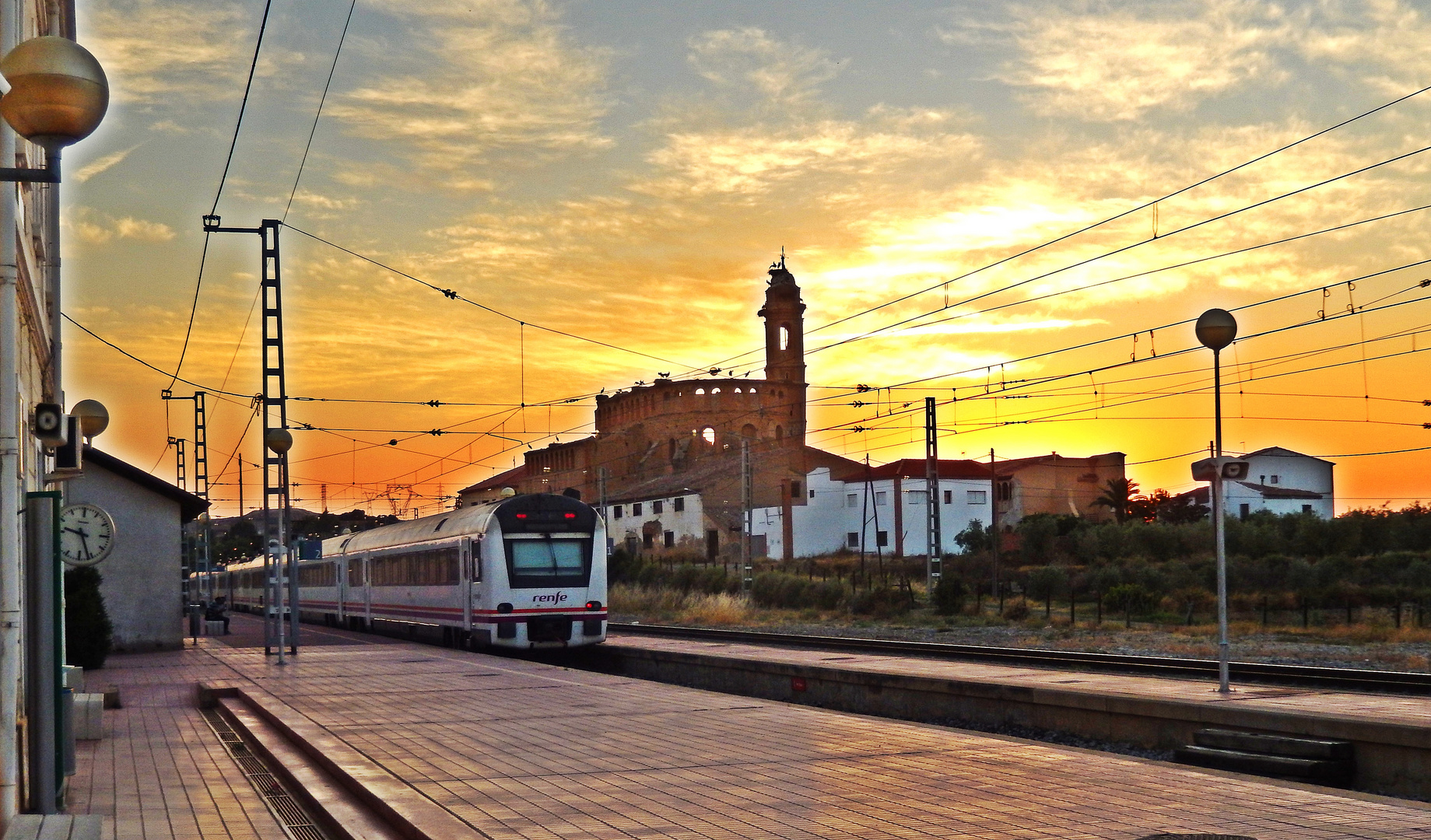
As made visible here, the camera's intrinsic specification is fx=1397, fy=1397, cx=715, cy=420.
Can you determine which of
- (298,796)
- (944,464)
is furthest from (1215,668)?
(944,464)

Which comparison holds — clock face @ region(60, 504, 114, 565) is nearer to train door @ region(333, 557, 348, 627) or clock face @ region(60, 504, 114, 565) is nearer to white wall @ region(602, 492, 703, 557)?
train door @ region(333, 557, 348, 627)

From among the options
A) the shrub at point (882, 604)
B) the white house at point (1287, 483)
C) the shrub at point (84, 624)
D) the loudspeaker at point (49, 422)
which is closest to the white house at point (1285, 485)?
the white house at point (1287, 483)

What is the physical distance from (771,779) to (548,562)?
1793 centimetres

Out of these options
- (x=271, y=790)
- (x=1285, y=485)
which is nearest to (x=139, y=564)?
(x=271, y=790)

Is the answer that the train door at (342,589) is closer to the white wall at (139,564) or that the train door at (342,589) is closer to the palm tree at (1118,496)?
the white wall at (139,564)

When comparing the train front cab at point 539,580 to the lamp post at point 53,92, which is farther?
the train front cab at point 539,580

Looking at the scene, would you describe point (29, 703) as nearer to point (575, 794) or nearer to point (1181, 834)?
point (575, 794)

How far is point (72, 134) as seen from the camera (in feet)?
21.3

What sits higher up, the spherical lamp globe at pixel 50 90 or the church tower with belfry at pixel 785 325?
the church tower with belfry at pixel 785 325

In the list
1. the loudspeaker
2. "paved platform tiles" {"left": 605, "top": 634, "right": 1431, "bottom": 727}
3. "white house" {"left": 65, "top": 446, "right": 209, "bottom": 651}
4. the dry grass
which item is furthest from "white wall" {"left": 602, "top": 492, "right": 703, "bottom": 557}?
the loudspeaker

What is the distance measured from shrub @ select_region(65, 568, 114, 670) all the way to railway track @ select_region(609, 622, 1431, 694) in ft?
38.7

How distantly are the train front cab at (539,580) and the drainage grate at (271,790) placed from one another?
11.2 m

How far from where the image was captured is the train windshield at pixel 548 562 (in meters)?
26.8

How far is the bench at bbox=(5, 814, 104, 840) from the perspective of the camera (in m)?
6.95
